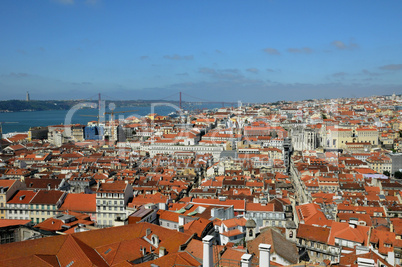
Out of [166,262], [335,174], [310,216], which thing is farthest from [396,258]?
[335,174]

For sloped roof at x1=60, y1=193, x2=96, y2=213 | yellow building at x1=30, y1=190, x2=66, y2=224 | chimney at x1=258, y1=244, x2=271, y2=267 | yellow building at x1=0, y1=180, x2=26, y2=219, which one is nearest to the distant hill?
yellow building at x1=0, y1=180, x2=26, y2=219

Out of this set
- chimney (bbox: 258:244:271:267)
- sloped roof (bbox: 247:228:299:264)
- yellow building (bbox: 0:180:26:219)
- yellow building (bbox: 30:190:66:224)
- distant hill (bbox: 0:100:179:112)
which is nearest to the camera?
chimney (bbox: 258:244:271:267)

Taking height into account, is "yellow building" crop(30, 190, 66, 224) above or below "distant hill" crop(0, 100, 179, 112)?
below

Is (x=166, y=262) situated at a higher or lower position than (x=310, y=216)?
higher

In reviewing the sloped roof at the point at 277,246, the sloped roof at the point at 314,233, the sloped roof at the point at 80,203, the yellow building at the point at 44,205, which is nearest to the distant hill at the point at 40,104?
the yellow building at the point at 44,205

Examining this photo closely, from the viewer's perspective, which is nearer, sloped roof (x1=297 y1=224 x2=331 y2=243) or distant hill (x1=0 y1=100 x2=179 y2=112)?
sloped roof (x1=297 y1=224 x2=331 y2=243)

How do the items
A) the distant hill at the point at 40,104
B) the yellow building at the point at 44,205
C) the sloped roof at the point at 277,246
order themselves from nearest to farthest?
the sloped roof at the point at 277,246
the yellow building at the point at 44,205
the distant hill at the point at 40,104

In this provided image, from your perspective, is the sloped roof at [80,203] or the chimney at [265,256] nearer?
the chimney at [265,256]

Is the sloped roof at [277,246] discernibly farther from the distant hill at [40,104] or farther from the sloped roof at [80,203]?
the distant hill at [40,104]

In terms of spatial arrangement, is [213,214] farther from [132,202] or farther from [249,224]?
[132,202]

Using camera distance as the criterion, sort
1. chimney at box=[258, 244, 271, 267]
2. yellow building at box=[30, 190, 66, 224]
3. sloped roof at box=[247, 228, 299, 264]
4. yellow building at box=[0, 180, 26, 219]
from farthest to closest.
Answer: yellow building at box=[0, 180, 26, 219]
yellow building at box=[30, 190, 66, 224]
sloped roof at box=[247, 228, 299, 264]
chimney at box=[258, 244, 271, 267]

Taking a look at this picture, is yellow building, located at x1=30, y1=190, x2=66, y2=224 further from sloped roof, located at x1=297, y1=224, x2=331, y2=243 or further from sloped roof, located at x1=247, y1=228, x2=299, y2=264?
sloped roof, located at x1=297, y1=224, x2=331, y2=243
